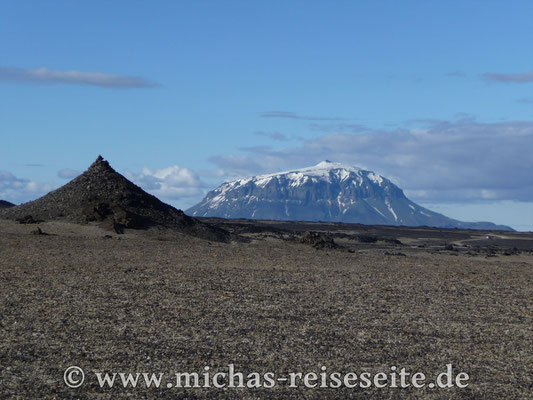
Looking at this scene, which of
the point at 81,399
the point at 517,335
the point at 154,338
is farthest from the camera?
the point at 517,335

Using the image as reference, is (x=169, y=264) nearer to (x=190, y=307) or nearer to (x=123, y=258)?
(x=123, y=258)

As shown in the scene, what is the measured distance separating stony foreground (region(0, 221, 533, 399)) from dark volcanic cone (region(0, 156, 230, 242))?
1405cm

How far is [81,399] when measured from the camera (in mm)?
9719

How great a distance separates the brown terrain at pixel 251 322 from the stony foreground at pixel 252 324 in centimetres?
3

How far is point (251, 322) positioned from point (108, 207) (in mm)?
29461

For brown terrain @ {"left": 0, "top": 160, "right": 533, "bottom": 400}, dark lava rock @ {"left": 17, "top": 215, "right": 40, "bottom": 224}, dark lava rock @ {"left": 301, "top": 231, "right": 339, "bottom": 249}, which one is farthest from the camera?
dark lava rock @ {"left": 301, "top": 231, "right": 339, "bottom": 249}

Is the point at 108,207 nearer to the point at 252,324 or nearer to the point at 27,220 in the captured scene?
the point at 27,220

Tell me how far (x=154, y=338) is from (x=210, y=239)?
2983 cm

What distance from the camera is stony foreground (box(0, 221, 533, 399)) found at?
11.0 metres

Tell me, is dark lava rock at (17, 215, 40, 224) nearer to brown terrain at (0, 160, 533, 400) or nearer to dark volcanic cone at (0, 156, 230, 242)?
dark volcanic cone at (0, 156, 230, 242)

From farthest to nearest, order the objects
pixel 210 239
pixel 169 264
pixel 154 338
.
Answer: pixel 210 239 < pixel 169 264 < pixel 154 338

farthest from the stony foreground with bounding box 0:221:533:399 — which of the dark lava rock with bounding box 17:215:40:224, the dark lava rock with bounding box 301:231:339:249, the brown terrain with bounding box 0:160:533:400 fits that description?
the dark lava rock with bounding box 301:231:339:249

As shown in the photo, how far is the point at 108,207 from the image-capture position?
1698 inches

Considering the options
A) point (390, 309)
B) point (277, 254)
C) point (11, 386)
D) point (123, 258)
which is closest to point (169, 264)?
point (123, 258)
